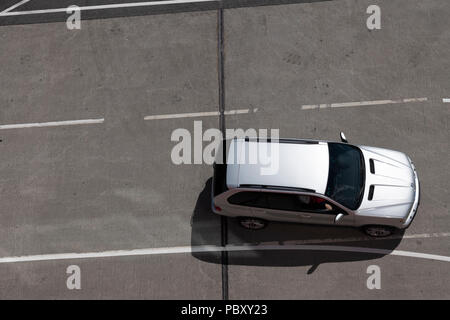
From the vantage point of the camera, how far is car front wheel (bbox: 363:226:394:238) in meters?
8.88

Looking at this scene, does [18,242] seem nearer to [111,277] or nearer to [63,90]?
[111,277]

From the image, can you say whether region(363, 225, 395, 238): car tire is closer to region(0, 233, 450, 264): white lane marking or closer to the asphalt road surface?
the asphalt road surface

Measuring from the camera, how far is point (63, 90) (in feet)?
37.3

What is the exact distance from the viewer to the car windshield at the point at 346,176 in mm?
8375

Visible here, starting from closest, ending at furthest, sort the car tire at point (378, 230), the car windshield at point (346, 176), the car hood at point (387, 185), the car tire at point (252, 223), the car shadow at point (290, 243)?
the car windshield at point (346, 176)
the car hood at point (387, 185)
the car tire at point (378, 230)
the car tire at point (252, 223)
the car shadow at point (290, 243)

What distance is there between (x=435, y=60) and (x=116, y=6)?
9528 mm

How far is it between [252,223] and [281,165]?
170 centimetres

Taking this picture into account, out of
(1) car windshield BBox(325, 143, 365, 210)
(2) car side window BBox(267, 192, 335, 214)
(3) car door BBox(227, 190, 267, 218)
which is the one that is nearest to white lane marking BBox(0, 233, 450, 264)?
(3) car door BBox(227, 190, 267, 218)

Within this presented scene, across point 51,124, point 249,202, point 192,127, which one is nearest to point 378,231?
point 249,202

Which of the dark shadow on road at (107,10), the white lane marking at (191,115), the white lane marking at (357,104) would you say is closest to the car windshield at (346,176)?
the white lane marking at (357,104)

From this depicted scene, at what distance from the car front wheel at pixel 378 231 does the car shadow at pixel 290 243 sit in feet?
0.71

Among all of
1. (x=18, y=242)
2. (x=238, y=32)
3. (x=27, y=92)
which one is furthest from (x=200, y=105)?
(x=18, y=242)

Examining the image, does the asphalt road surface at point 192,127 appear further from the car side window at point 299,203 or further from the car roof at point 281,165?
the car roof at point 281,165

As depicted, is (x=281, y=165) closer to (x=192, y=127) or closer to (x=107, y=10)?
(x=192, y=127)
